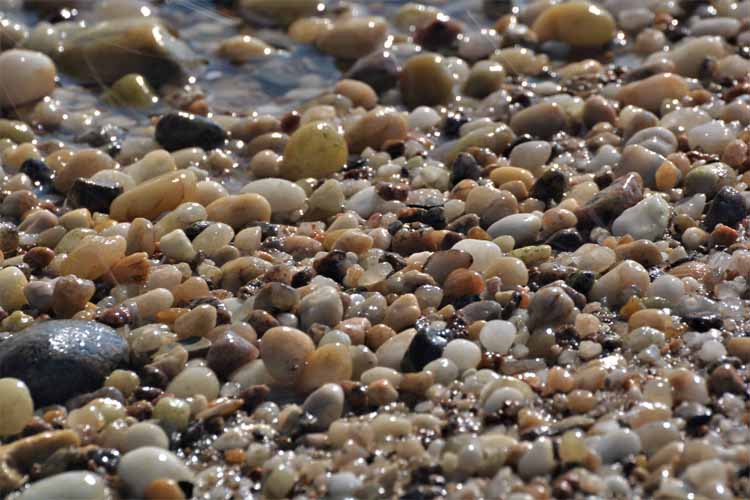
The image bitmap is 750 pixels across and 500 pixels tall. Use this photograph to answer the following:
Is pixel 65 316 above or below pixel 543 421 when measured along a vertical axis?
below

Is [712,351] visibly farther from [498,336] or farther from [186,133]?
[186,133]

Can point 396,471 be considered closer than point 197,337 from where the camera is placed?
Yes

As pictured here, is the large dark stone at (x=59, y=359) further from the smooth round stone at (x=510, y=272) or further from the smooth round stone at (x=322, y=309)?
the smooth round stone at (x=510, y=272)

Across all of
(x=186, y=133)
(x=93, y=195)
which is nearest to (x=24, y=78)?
(x=186, y=133)

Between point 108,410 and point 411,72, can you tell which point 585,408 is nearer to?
point 108,410

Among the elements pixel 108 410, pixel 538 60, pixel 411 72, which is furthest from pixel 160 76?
pixel 108 410

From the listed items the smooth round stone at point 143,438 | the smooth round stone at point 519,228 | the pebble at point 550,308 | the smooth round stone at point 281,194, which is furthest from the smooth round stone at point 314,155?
the smooth round stone at point 143,438
